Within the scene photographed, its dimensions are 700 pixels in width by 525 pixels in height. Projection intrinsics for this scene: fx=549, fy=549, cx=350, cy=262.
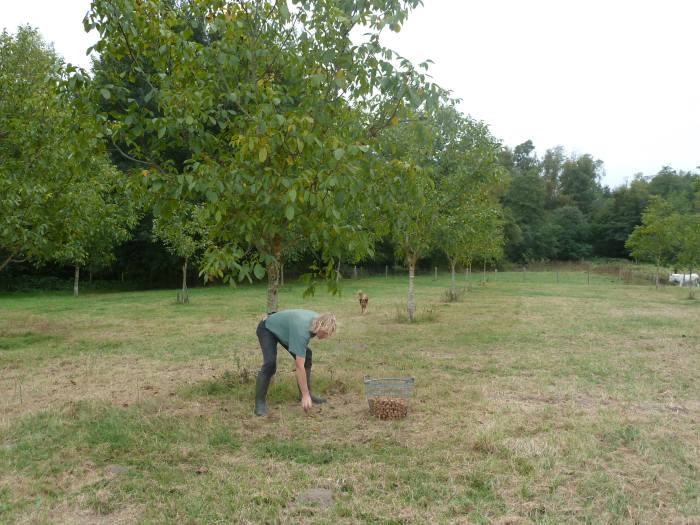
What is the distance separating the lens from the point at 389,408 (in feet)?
18.9

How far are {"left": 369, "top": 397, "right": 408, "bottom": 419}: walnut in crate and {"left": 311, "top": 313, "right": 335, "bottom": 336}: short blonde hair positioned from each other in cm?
95

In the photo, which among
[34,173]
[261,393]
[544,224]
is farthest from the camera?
[544,224]

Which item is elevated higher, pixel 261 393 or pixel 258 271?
pixel 258 271

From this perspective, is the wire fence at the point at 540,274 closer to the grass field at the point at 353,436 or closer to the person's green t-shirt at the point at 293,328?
the grass field at the point at 353,436

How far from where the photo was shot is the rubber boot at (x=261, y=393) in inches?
231

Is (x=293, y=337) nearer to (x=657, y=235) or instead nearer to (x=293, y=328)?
(x=293, y=328)

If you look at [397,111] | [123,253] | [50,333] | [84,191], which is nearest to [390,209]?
[397,111]

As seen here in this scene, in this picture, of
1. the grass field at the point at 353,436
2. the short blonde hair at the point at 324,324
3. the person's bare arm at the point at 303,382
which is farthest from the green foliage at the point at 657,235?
the person's bare arm at the point at 303,382

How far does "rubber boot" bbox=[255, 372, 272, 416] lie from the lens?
586 cm

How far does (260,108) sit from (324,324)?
7.63 feet

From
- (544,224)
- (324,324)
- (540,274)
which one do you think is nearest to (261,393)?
(324,324)

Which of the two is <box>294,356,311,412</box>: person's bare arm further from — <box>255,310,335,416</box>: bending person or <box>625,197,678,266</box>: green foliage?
<box>625,197,678,266</box>: green foliage

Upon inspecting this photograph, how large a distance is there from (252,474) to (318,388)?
275 cm

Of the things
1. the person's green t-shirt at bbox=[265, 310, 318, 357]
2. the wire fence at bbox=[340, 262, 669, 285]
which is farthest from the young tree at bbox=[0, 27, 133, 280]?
the wire fence at bbox=[340, 262, 669, 285]
